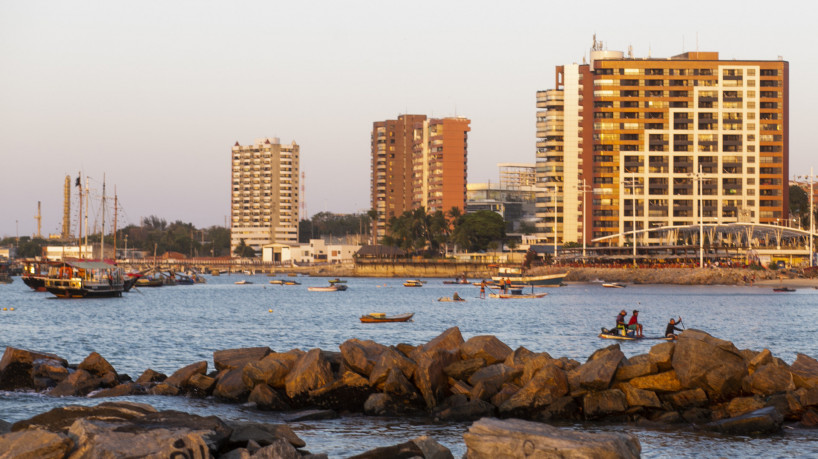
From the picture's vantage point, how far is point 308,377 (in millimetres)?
30531

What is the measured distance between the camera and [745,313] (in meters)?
85.5

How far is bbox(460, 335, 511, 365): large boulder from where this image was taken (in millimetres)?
31141

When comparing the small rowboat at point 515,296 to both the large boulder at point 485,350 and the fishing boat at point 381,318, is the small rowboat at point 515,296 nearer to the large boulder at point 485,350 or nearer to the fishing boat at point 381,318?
the fishing boat at point 381,318

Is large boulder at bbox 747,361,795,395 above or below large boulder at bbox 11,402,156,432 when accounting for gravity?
below

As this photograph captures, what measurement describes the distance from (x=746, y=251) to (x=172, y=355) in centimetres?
14613

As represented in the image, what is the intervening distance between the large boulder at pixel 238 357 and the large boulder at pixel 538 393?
407 inches

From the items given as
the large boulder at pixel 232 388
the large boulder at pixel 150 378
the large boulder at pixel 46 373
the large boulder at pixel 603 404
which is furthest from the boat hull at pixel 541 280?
the large boulder at pixel 603 404

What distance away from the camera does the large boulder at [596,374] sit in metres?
28.5

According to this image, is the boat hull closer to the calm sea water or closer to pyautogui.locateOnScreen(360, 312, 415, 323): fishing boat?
the calm sea water

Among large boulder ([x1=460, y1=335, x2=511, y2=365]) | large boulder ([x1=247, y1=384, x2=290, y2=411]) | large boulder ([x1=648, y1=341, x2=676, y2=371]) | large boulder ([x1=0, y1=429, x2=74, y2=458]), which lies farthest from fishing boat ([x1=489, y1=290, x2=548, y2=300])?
large boulder ([x1=0, y1=429, x2=74, y2=458])

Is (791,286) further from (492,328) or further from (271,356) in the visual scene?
(271,356)

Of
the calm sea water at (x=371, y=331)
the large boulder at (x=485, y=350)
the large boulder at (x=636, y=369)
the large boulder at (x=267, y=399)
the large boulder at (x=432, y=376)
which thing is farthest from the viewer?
the large boulder at (x=485, y=350)

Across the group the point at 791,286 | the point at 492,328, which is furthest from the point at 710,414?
the point at 791,286

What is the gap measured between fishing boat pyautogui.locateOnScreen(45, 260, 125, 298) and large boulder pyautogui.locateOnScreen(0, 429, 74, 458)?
104448mm
